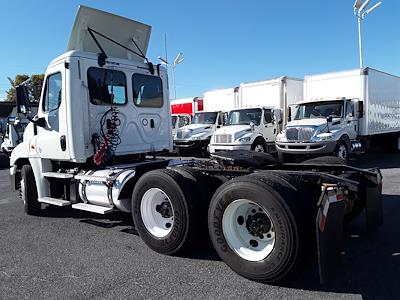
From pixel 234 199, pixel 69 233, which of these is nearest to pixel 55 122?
pixel 69 233

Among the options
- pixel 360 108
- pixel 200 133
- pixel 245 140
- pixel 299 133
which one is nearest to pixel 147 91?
pixel 299 133

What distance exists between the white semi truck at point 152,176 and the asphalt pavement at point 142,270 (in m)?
0.24

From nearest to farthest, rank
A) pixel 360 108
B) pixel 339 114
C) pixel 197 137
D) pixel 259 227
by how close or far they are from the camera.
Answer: pixel 259 227 → pixel 339 114 → pixel 360 108 → pixel 197 137

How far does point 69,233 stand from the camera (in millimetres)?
5953

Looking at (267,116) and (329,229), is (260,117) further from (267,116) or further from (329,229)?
(329,229)

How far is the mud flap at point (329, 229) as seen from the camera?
3474 millimetres

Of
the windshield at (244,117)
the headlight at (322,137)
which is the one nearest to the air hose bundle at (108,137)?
the headlight at (322,137)

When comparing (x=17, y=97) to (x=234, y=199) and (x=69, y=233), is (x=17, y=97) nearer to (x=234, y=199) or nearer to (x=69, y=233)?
(x=69, y=233)

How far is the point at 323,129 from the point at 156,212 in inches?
386

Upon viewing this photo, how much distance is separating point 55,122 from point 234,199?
3773 millimetres

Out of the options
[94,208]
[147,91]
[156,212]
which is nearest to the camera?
[156,212]

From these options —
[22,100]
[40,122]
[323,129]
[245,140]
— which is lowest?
[245,140]

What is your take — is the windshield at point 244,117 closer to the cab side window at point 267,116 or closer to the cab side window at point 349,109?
the cab side window at point 267,116

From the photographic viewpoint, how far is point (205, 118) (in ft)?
62.1
